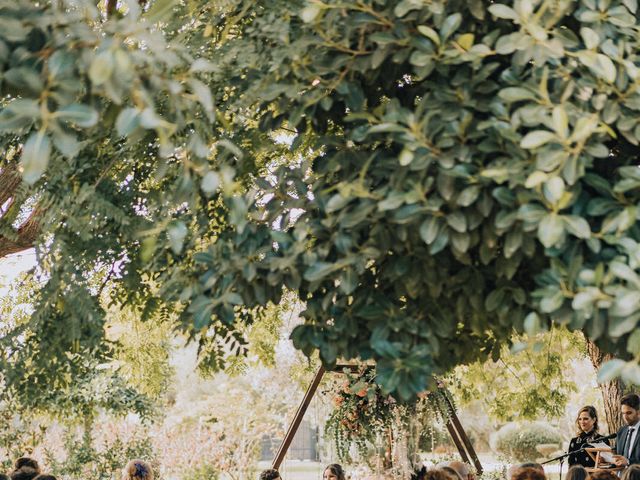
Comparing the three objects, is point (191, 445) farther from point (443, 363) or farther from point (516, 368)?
point (443, 363)

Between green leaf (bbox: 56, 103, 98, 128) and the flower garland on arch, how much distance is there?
504cm

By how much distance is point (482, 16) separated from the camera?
228 centimetres

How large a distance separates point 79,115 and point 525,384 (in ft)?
29.5

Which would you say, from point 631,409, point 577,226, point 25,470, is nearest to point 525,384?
point 631,409

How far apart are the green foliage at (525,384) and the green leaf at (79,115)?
7457 mm

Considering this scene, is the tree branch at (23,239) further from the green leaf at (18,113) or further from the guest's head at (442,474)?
the green leaf at (18,113)

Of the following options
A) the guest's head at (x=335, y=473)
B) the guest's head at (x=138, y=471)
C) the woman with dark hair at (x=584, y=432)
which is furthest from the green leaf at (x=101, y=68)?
the woman with dark hair at (x=584, y=432)

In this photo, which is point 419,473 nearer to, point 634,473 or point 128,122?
point 634,473

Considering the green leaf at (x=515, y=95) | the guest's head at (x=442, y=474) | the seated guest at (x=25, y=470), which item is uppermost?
the green leaf at (x=515, y=95)

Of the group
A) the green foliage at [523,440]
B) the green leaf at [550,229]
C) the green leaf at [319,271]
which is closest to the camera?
the green leaf at [550,229]

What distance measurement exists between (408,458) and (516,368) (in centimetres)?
381

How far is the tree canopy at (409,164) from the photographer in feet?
6.06

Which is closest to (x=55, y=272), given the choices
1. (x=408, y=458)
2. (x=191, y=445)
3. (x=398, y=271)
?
(x=398, y=271)

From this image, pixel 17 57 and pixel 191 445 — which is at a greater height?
pixel 17 57
